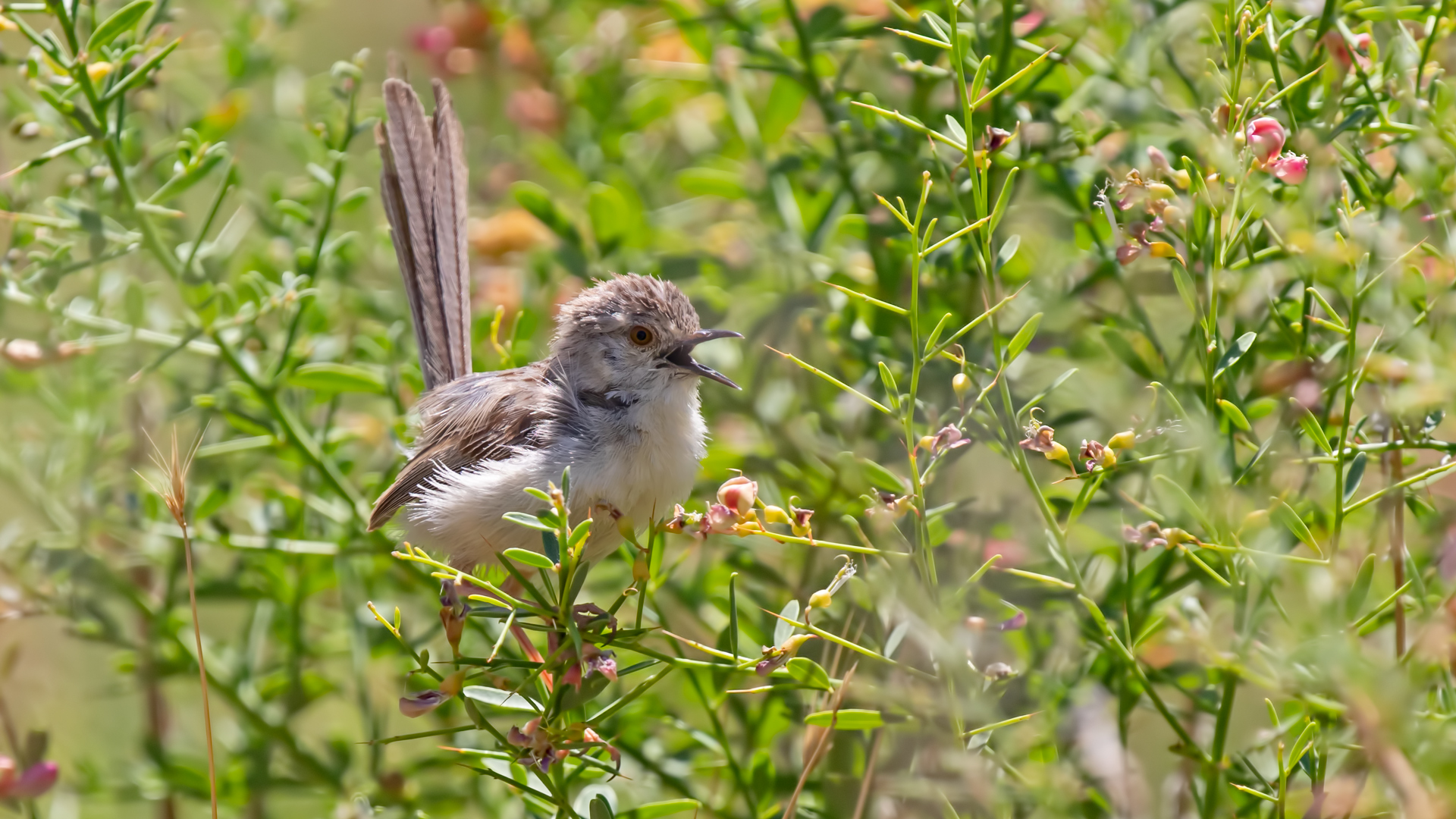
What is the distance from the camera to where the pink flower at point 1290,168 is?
5.73 ft

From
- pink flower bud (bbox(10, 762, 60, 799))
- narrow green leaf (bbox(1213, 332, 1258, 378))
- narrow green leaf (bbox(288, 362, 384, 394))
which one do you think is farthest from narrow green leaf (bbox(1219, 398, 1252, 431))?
pink flower bud (bbox(10, 762, 60, 799))

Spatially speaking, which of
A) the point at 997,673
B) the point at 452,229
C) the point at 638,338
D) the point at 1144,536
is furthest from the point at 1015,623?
the point at 452,229

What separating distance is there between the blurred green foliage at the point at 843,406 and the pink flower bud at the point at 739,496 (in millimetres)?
44

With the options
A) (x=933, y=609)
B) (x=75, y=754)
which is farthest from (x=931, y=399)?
(x=75, y=754)

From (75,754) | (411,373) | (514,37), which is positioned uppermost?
(514,37)

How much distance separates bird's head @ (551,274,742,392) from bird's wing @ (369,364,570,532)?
0.42ft

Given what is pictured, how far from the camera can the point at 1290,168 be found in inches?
69.6

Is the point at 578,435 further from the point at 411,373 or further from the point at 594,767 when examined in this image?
the point at 594,767

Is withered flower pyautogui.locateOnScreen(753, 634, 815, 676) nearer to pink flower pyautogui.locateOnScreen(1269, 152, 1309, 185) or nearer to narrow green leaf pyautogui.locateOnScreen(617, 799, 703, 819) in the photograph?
narrow green leaf pyautogui.locateOnScreen(617, 799, 703, 819)

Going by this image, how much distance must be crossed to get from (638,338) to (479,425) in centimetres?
45

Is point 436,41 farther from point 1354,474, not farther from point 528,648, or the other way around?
point 1354,474

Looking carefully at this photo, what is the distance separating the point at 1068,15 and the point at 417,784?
2.62 m

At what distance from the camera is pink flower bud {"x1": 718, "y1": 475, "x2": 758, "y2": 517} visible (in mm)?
1886

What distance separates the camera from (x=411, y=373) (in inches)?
123
